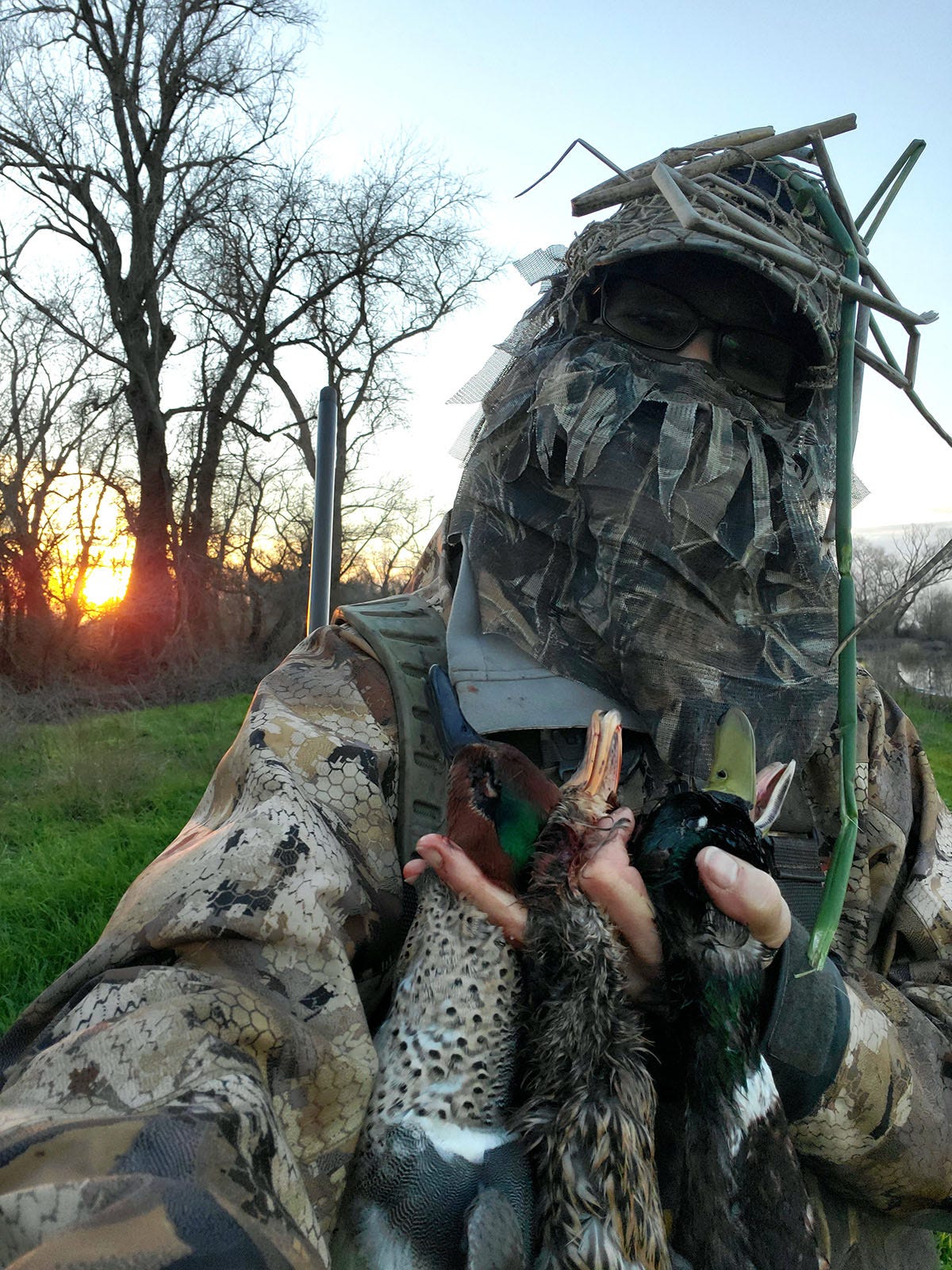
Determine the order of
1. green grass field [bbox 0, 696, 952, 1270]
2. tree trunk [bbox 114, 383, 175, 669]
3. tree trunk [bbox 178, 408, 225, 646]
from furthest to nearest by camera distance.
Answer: tree trunk [bbox 178, 408, 225, 646] < tree trunk [bbox 114, 383, 175, 669] < green grass field [bbox 0, 696, 952, 1270]

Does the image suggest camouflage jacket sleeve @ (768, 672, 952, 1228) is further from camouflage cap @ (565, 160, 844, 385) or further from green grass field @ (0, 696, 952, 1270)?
green grass field @ (0, 696, 952, 1270)

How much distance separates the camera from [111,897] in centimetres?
562

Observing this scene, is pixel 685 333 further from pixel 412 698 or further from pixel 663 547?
pixel 412 698

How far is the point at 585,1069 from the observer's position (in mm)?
1471

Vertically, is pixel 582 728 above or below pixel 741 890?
above

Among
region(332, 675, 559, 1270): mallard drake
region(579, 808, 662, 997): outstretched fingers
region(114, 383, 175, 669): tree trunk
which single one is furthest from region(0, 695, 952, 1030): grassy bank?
region(114, 383, 175, 669): tree trunk

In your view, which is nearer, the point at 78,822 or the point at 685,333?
the point at 685,333

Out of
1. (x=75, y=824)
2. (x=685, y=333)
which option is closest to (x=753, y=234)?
(x=685, y=333)

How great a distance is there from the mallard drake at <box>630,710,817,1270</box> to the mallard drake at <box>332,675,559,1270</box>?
253 mm

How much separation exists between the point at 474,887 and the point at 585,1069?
321 millimetres

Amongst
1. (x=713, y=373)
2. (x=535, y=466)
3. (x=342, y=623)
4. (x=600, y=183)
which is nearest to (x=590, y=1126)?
(x=342, y=623)

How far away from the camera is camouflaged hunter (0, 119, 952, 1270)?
1.38 metres

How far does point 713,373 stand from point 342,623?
103cm

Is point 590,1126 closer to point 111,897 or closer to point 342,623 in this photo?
point 342,623
